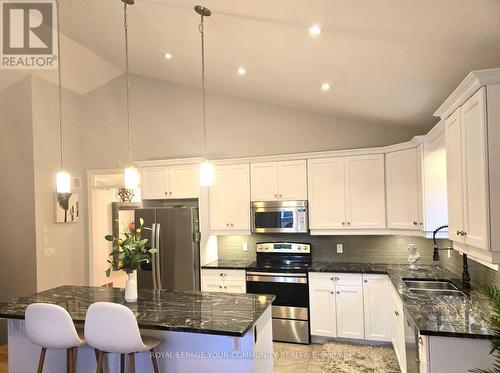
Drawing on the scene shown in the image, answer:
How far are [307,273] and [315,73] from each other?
228 cm

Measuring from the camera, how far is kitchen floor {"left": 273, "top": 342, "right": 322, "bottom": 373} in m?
3.25

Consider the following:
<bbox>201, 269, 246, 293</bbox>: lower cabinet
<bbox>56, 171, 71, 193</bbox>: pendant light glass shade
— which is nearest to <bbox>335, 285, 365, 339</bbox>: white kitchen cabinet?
<bbox>201, 269, 246, 293</bbox>: lower cabinet

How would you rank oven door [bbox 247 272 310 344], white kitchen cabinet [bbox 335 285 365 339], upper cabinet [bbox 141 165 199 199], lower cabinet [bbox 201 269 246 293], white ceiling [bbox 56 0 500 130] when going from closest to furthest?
white ceiling [bbox 56 0 500 130]
white kitchen cabinet [bbox 335 285 365 339]
oven door [bbox 247 272 310 344]
lower cabinet [bbox 201 269 246 293]
upper cabinet [bbox 141 165 199 199]

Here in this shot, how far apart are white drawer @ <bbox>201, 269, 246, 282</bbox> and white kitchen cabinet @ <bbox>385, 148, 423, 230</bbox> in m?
1.92

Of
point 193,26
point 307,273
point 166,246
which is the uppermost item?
point 193,26

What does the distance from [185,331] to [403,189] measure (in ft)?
9.50

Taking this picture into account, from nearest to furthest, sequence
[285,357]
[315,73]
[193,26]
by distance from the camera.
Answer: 1. [193,26]
2. [315,73]
3. [285,357]

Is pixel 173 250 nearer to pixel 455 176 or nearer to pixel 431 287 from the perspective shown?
pixel 431 287

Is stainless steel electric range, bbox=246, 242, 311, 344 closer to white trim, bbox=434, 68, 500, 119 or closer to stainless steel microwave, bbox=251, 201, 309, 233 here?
stainless steel microwave, bbox=251, 201, 309, 233

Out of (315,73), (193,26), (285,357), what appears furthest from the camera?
(285,357)

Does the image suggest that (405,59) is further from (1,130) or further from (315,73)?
(1,130)

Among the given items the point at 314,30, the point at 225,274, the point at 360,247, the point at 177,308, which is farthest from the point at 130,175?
the point at 360,247

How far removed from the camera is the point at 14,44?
12.1ft

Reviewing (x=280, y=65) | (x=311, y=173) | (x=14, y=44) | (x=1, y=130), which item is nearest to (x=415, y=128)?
(x=311, y=173)
